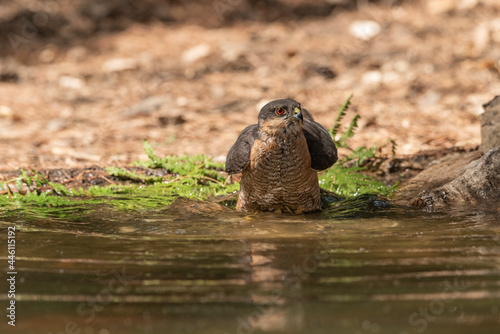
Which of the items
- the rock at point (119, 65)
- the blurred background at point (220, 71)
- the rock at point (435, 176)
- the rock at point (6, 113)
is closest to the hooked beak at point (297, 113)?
the rock at point (435, 176)

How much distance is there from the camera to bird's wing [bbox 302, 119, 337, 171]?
5.18 m

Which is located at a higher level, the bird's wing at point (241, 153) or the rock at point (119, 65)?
the rock at point (119, 65)

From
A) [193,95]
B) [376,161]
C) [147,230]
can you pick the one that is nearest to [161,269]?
[147,230]

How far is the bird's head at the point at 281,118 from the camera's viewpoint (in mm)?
4770

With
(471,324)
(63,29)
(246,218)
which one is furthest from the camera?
(63,29)

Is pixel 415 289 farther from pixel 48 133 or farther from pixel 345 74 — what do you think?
pixel 345 74

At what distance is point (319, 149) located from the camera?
5.21 metres

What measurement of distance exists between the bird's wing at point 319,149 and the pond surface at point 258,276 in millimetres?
799

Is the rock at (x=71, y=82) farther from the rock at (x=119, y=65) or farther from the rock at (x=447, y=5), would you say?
the rock at (x=447, y=5)

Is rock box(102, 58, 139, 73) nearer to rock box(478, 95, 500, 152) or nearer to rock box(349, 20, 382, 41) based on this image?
rock box(349, 20, 382, 41)

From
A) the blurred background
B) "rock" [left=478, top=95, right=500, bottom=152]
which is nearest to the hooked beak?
"rock" [left=478, top=95, right=500, bottom=152]

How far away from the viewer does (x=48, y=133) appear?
945cm

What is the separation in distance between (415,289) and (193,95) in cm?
905

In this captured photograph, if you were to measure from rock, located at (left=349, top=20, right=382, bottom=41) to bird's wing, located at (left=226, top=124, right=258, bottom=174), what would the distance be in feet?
27.2
